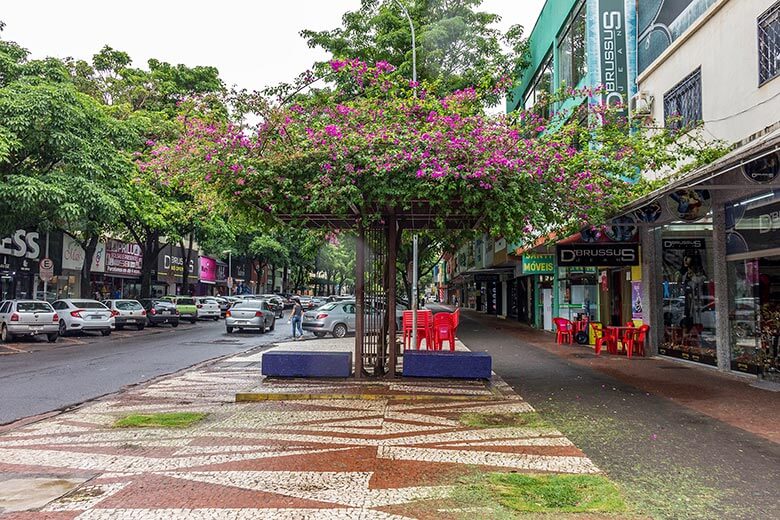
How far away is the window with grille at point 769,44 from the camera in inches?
391

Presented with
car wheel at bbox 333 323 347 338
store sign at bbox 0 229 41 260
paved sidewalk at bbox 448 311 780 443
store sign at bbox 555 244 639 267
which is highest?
store sign at bbox 0 229 41 260

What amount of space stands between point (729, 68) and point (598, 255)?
5.61 m

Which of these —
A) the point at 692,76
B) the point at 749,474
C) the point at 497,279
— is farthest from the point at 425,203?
the point at 497,279

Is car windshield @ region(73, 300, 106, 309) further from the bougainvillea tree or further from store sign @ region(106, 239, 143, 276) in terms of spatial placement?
the bougainvillea tree

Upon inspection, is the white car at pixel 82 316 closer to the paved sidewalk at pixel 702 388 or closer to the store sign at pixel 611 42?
the paved sidewalk at pixel 702 388

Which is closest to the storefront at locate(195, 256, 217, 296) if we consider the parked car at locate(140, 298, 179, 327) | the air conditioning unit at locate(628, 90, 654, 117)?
the parked car at locate(140, 298, 179, 327)

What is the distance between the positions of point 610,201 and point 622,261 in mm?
5302

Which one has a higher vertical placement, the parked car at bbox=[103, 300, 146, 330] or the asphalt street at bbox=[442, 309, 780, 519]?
the parked car at bbox=[103, 300, 146, 330]

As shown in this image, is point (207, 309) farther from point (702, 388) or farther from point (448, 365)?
point (702, 388)

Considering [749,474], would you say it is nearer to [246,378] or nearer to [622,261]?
[246,378]

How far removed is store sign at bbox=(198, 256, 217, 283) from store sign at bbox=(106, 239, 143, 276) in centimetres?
1027

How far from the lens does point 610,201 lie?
10562 mm

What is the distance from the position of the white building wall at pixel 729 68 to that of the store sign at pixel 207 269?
44.1 metres

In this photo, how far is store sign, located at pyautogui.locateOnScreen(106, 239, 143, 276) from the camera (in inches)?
1444
